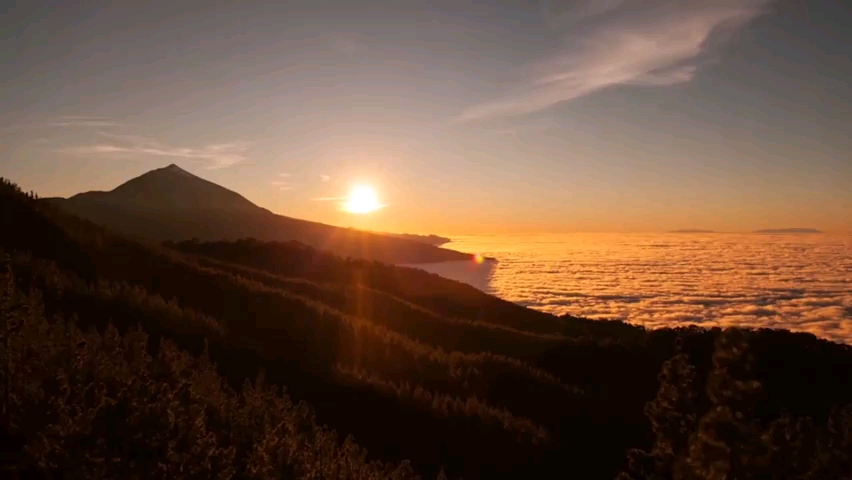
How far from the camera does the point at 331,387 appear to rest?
14.7m

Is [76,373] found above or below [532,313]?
above

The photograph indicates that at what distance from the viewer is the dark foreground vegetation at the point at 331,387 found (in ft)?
13.8

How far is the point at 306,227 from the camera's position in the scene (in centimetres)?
19050

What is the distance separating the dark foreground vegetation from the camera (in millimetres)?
4211

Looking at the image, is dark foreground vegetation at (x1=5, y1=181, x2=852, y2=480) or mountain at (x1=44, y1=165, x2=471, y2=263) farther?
mountain at (x1=44, y1=165, x2=471, y2=263)

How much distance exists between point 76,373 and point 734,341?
817 cm

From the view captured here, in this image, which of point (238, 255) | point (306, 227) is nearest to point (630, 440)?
point (238, 255)

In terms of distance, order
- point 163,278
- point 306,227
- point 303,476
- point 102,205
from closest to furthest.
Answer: point 303,476 < point 163,278 < point 102,205 < point 306,227

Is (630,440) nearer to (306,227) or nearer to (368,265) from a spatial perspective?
(368,265)

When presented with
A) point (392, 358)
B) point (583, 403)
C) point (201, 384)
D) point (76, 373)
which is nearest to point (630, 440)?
point (583, 403)

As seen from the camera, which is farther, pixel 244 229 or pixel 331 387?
pixel 244 229

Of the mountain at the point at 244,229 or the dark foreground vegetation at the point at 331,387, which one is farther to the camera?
the mountain at the point at 244,229

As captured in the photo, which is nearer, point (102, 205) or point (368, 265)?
point (368, 265)

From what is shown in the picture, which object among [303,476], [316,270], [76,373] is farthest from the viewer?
[316,270]
